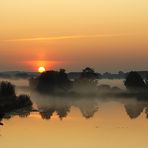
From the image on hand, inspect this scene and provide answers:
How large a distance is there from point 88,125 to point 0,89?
26.0 metres

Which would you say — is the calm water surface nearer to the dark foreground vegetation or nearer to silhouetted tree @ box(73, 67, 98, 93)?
the dark foreground vegetation

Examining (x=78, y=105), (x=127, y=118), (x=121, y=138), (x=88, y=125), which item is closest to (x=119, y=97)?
(x=78, y=105)

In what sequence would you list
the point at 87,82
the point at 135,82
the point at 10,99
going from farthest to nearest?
the point at 87,82 < the point at 135,82 < the point at 10,99

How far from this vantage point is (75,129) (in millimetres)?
46344

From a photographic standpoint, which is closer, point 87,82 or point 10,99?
point 10,99

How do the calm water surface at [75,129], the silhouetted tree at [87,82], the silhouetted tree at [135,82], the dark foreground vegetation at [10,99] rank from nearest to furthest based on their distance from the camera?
the calm water surface at [75,129]
the dark foreground vegetation at [10,99]
the silhouetted tree at [135,82]
the silhouetted tree at [87,82]

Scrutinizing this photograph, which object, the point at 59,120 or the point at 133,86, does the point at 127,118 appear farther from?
the point at 133,86

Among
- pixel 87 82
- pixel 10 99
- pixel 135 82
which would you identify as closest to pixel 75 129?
pixel 10 99

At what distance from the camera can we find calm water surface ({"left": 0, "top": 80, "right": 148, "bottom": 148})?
37.3 metres

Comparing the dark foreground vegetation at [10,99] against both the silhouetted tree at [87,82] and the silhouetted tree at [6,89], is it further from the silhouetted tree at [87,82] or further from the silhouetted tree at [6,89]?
the silhouetted tree at [87,82]

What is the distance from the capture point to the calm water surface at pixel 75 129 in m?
37.3

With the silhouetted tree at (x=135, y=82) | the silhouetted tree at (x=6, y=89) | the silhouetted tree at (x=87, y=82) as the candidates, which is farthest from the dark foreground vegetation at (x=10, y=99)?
the silhouetted tree at (x=87, y=82)

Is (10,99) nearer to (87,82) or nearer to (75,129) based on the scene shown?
(75,129)

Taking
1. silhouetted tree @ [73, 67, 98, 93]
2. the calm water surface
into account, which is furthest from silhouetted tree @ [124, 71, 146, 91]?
the calm water surface
